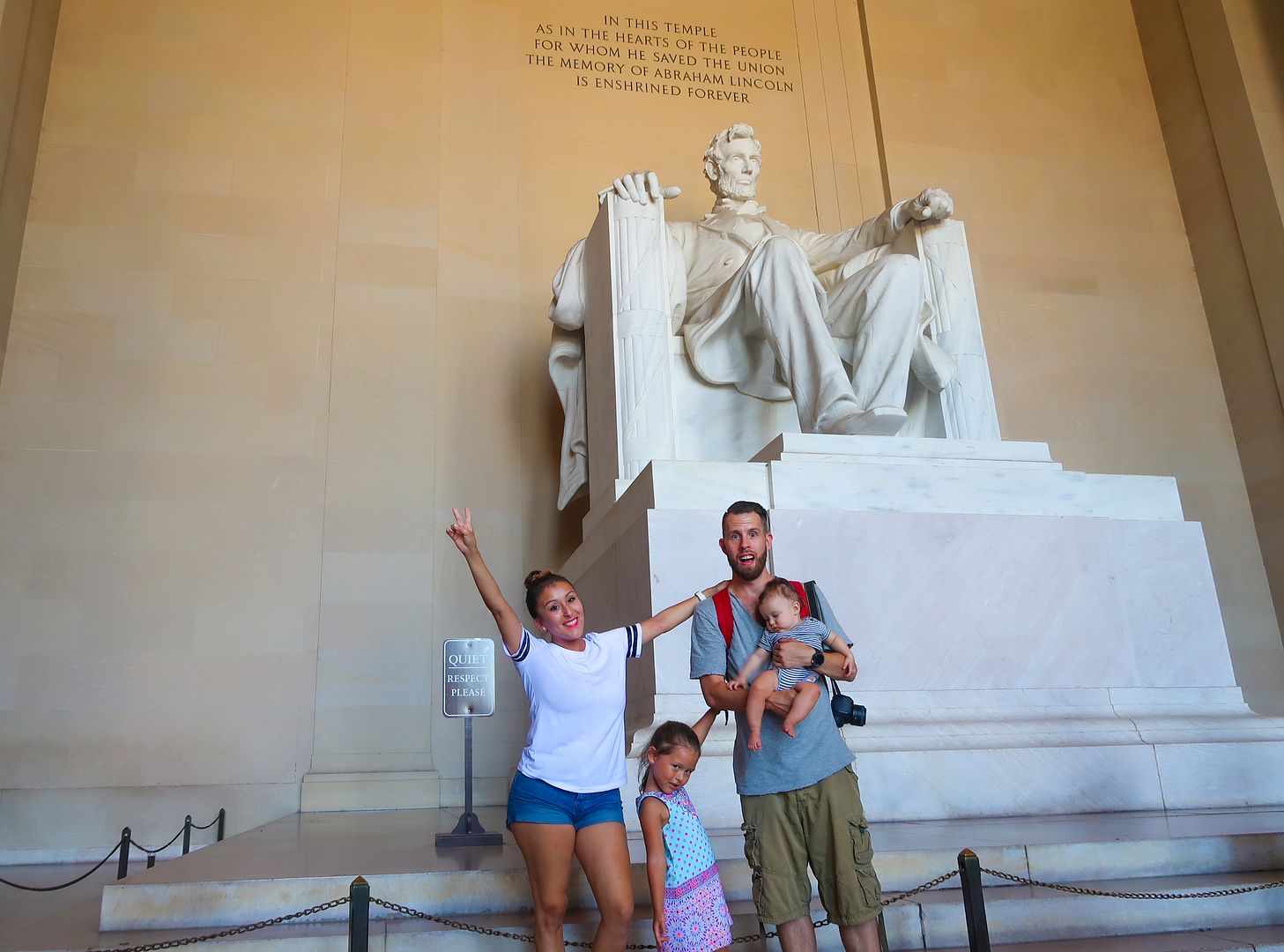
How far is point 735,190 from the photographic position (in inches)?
238

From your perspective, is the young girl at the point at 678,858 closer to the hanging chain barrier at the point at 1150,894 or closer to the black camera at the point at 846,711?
the black camera at the point at 846,711

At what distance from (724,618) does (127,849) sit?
11.2ft

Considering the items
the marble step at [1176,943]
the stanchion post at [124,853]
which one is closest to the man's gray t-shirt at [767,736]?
the marble step at [1176,943]

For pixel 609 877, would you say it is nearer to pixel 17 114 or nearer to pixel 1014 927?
pixel 1014 927

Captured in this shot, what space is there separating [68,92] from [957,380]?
574 cm

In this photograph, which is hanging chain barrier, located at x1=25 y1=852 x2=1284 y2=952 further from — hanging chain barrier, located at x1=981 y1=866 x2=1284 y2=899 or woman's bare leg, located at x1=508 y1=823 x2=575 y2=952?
woman's bare leg, located at x1=508 y1=823 x2=575 y2=952

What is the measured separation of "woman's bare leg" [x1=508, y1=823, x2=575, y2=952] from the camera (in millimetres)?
2234

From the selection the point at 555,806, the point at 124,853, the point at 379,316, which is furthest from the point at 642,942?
the point at 379,316

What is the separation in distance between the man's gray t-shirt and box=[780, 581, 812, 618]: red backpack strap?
4 cm

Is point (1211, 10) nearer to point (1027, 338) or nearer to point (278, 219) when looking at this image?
point (1027, 338)

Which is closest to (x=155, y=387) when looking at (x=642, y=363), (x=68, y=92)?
(x=68, y=92)

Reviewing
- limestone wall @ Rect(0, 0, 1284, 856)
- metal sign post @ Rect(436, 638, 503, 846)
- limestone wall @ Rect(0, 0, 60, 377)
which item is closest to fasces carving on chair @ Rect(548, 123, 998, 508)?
metal sign post @ Rect(436, 638, 503, 846)

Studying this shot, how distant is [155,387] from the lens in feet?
20.5

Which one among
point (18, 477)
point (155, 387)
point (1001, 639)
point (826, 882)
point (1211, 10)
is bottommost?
point (826, 882)
